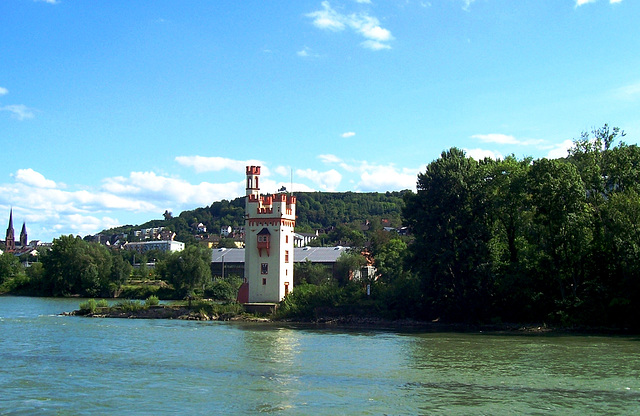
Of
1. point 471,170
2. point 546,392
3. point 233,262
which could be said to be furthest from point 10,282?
point 546,392

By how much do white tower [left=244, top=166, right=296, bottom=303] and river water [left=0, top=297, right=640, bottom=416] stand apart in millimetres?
13017

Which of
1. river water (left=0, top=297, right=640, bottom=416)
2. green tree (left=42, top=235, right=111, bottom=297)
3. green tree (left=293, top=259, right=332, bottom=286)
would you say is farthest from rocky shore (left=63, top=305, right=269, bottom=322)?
green tree (left=42, top=235, right=111, bottom=297)

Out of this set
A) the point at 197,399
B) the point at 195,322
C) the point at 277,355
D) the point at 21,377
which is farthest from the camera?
the point at 195,322

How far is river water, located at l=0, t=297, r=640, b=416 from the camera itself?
20.0m

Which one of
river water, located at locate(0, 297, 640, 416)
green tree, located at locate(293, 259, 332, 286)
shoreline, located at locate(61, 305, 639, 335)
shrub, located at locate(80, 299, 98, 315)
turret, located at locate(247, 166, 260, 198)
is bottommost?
river water, located at locate(0, 297, 640, 416)

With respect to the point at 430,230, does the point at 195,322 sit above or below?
below

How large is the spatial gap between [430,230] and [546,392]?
26.0 m

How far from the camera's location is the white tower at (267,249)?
5450 cm

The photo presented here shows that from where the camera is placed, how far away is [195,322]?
166 ft

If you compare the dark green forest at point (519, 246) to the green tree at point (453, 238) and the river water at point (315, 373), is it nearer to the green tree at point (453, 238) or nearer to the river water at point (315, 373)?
the green tree at point (453, 238)

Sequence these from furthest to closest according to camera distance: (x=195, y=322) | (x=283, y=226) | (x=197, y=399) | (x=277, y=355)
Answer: (x=283, y=226) → (x=195, y=322) → (x=277, y=355) → (x=197, y=399)

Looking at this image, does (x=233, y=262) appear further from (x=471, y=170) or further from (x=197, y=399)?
(x=197, y=399)

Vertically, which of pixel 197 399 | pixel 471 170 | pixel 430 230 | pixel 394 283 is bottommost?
pixel 197 399

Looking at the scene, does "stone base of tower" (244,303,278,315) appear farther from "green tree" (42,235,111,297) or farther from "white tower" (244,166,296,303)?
"green tree" (42,235,111,297)
